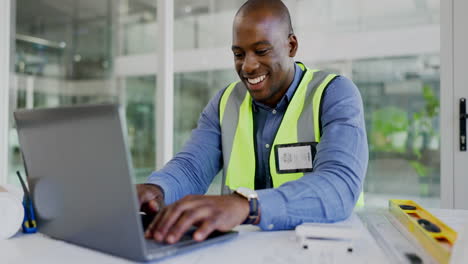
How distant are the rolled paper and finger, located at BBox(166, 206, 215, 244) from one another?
39cm

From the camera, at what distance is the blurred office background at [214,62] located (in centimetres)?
226

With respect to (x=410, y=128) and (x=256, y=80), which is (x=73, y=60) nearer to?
(x=256, y=80)

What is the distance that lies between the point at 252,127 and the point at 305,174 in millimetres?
306

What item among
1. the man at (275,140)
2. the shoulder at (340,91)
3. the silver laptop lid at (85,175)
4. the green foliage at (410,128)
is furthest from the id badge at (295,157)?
the green foliage at (410,128)

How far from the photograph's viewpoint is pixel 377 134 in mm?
2359

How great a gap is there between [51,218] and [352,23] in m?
2.14

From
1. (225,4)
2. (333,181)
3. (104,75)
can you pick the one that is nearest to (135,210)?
(333,181)

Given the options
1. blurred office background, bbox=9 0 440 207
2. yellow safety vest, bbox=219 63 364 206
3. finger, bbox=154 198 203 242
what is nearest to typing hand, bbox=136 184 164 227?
finger, bbox=154 198 203 242

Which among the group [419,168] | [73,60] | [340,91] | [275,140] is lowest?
[419,168]

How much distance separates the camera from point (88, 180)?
25.5 inches

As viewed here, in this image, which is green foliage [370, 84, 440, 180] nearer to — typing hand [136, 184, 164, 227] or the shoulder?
the shoulder

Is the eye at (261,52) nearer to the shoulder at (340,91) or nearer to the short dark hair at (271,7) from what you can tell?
the short dark hair at (271,7)

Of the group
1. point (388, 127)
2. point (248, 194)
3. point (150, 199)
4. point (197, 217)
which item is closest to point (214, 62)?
point (388, 127)

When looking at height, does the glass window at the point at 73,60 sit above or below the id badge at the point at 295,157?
above
